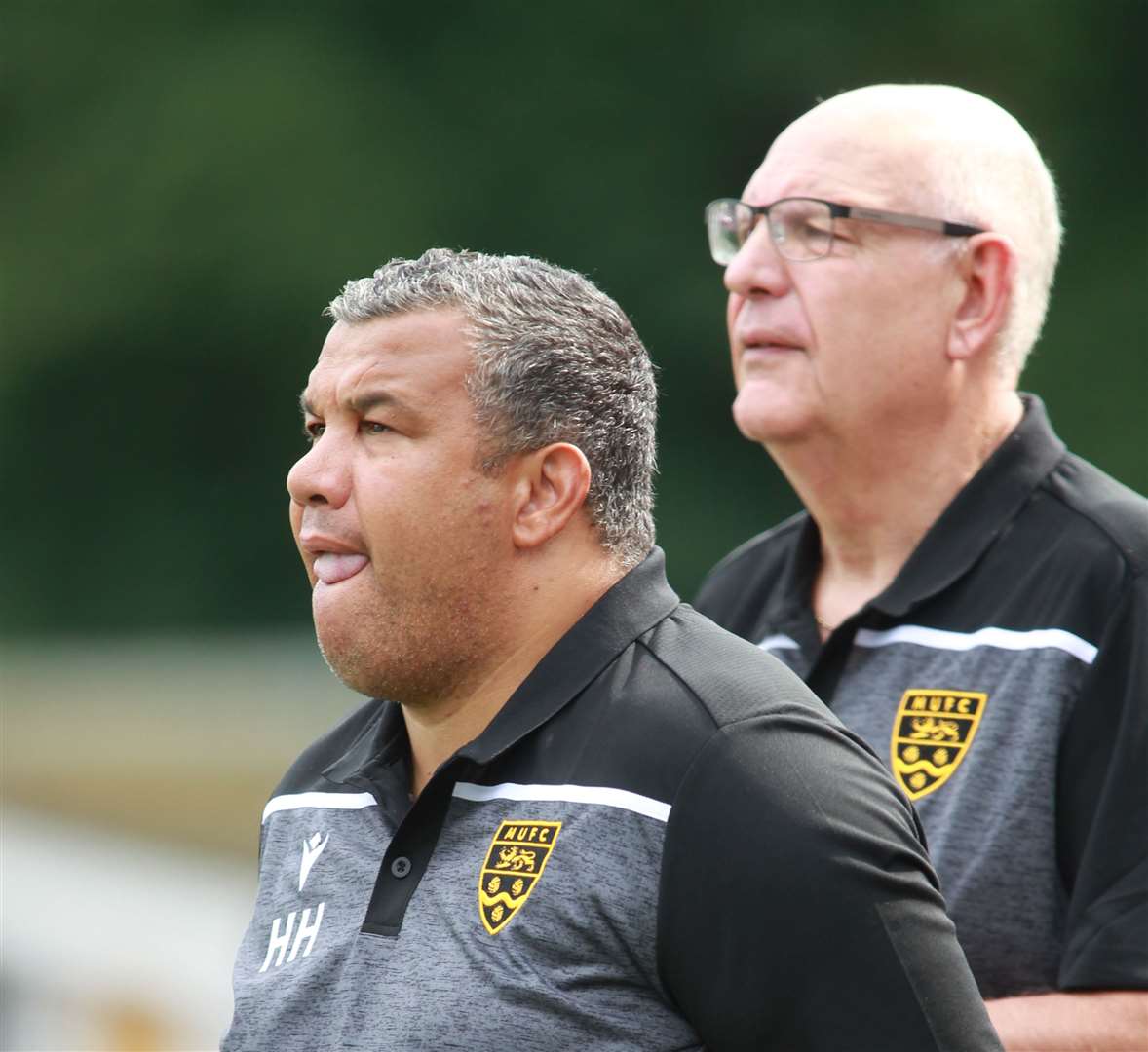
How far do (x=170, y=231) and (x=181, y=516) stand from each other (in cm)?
225

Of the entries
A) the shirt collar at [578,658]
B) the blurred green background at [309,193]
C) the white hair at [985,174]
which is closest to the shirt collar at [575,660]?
the shirt collar at [578,658]

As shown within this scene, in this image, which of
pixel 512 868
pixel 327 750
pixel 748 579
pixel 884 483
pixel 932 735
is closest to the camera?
pixel 512 868

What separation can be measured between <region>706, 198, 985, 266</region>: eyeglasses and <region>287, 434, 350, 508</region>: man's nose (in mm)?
1085

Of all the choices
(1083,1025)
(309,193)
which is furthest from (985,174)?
(309,193)

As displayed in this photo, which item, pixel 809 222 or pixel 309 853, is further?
pixel 809 222

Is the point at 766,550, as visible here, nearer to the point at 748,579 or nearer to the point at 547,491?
the point at 748,579

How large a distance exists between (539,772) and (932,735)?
2.49 feet

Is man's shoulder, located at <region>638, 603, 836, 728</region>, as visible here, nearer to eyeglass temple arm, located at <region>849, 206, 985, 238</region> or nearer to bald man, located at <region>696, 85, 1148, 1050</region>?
bald man, located at <region>696, 85, 1148, 1050</region>

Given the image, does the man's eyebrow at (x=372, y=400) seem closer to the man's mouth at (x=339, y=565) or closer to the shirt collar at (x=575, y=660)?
the man's mouth at (x=339, y=565)

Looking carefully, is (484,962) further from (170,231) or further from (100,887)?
(170,231)

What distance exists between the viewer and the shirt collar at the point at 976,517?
3.05m

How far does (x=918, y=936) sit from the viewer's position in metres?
2.21

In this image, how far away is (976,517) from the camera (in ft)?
10.2

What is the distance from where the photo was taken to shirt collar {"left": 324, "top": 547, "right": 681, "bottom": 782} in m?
2.44
